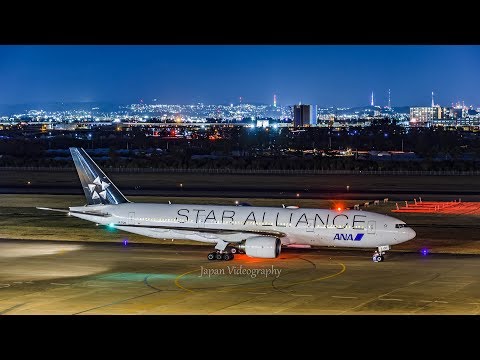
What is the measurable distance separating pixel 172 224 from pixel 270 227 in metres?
6.49

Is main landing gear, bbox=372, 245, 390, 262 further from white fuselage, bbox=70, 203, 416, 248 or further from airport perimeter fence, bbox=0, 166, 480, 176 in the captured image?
airport perimeter fence, bbox=0, 166, 480, 176

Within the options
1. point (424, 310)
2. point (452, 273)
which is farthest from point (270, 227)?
point (424, 310)

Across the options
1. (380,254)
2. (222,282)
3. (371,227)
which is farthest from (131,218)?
(380,254)

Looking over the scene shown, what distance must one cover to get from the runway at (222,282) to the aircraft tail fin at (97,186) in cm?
333

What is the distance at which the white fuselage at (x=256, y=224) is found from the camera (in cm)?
4922

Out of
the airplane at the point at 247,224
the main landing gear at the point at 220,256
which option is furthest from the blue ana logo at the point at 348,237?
the main landing gear at the point at 220,256

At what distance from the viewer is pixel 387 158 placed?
551 ft

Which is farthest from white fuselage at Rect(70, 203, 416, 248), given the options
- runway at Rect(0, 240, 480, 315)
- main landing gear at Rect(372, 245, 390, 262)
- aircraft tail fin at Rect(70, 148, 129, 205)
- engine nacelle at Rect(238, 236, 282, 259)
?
runway at Rect(0, 240, 480, 315)

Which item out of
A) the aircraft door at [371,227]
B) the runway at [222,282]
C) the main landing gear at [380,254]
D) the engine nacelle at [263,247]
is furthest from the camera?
the main landing gear at [380,254]

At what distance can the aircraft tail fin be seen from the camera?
5438 cm

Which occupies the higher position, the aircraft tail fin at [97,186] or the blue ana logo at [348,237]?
the aircraft tail fin at [97,186]

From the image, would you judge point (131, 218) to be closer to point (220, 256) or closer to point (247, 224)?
point (220, 256)

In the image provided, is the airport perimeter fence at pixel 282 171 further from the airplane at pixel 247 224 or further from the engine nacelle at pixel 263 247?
the engine nacelle at pixel 263 247
